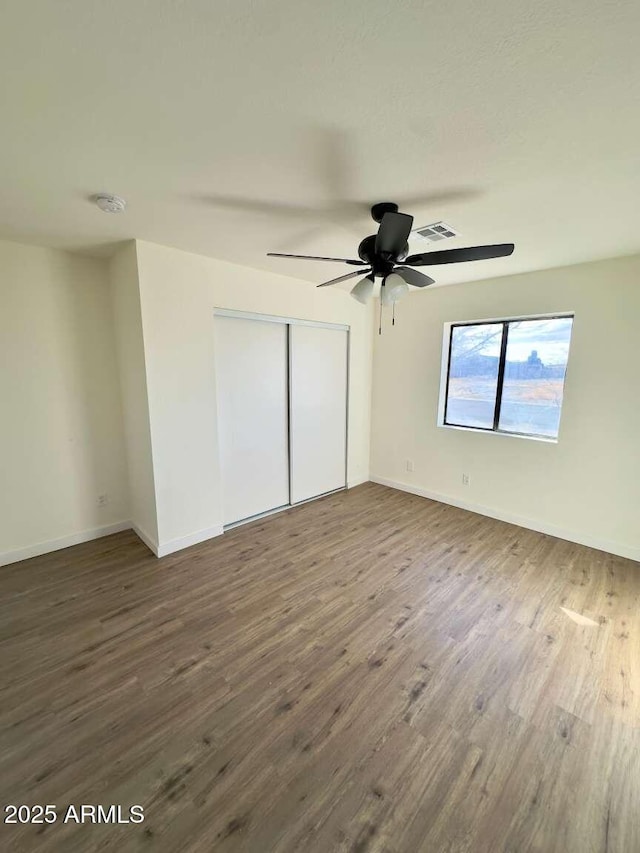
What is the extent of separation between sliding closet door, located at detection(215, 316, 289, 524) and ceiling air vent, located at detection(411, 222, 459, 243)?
1.56 metres

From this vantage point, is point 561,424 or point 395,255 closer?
point 395,255

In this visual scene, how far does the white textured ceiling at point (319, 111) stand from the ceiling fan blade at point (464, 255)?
303 mm

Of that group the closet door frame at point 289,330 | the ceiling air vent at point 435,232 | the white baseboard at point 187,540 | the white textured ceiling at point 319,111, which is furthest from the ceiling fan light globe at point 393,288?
the white baseboard at point 187,540

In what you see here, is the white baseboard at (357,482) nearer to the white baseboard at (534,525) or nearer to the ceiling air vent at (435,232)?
the white baseboard at (534,525)

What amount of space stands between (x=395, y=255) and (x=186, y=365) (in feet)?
5.89

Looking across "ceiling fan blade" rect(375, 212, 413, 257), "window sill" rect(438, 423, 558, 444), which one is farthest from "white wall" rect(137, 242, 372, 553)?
"window sill" rect(438, 423, 558, 444)

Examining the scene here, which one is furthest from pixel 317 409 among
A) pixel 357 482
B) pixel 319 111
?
pixel 319 111

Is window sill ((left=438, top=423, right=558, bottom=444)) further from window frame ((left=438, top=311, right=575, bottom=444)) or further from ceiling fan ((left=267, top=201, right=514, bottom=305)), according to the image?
ceiling fan ((left=267, top=201, right=514, bottom=305))

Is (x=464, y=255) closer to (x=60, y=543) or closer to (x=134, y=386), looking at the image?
(x=134, y=386)

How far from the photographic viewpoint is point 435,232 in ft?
7.47

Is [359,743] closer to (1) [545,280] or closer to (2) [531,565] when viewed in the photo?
(2) [531,565]

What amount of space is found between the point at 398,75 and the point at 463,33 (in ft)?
0.67

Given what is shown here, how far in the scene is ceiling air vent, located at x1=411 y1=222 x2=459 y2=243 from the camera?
219 cm

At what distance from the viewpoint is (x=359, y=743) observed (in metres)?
1.43
